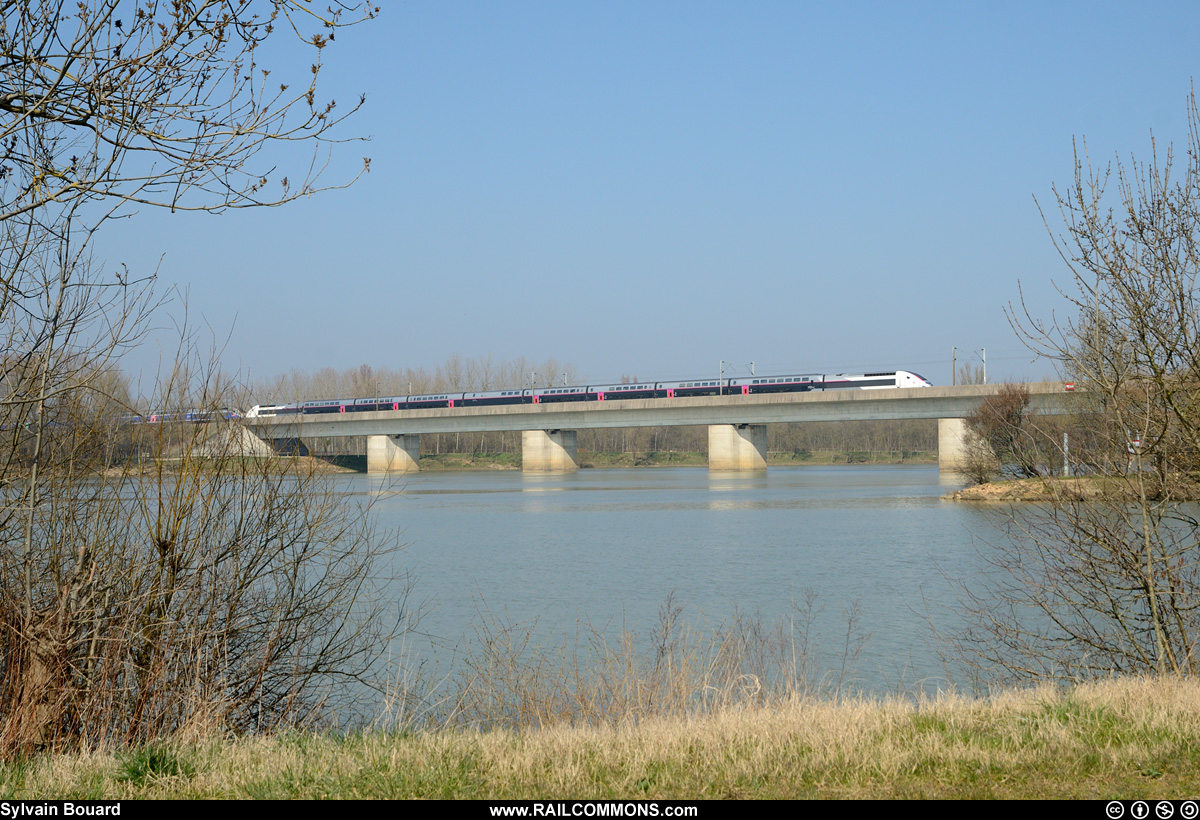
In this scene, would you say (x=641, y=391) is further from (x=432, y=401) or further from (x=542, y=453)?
(x=432, y=401)

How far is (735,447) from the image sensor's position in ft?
242

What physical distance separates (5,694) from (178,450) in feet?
8.27

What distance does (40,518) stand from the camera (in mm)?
8430

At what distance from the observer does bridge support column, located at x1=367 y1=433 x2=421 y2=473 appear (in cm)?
8038

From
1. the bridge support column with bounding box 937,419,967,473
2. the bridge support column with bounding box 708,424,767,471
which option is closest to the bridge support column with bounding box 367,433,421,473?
the bridge support column with bounding box 708,424,767,471

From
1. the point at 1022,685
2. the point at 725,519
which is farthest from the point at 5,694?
the point at 725,519

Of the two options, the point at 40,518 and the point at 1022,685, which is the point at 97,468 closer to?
the point at 40,518

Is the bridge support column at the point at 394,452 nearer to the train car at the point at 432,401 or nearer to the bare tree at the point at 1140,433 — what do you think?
the train car at the point at 432,401

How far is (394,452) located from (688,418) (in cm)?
2671

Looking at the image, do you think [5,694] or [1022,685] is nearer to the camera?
[5,694]

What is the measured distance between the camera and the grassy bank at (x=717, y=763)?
5184mm

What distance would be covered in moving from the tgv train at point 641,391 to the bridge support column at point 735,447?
310 cm

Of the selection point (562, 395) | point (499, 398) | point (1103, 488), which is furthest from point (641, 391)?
point (1103, 488)

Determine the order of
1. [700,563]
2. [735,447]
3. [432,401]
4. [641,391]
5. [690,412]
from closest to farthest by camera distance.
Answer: [700,563], [690,412], [735,447], [641,391], [432,401]
